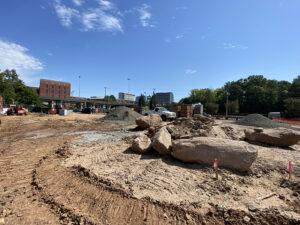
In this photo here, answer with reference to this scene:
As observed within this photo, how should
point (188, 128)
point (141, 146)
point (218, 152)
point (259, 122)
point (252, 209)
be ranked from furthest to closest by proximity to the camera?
point (259, 122)
point (188, 128)
point (141, 146)
point (218, 152)
point (252, 209)

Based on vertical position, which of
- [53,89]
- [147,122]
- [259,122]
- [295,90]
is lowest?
[147,122]

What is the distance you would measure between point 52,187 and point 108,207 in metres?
1.73

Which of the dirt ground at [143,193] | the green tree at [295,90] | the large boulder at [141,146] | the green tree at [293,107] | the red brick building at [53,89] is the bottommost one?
the dirt ground at [143,193]

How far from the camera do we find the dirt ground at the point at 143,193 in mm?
2539

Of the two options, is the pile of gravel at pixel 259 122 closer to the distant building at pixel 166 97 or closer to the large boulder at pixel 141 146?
the large boulder at pixel 141 146

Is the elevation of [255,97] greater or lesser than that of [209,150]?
greater

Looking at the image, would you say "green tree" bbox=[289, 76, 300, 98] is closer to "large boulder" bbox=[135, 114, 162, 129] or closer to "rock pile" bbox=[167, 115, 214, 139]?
"large boulder" bbox=[135, 114, 162, 129]

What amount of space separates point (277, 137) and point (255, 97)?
173 feet

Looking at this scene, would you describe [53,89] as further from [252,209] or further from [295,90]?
[295,90]

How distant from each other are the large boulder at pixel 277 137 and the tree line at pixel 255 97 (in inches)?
1220

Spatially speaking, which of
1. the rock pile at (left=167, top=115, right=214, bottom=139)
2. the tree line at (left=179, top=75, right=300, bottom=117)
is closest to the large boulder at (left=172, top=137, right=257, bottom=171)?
the rock pile at (left=167, top=115, right=214, bottom=139)

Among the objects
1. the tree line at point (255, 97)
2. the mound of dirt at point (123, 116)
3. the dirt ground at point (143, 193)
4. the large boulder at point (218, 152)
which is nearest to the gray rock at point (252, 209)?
the dirt ground at point (143, 193)

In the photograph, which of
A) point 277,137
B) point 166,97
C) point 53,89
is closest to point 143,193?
point 277,137

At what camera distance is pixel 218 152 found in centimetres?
434
